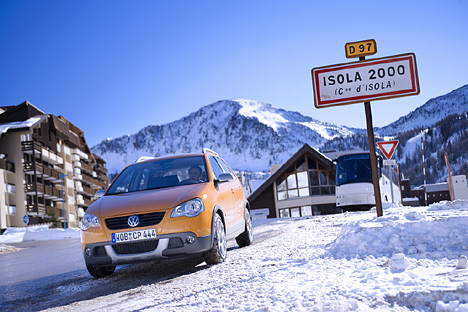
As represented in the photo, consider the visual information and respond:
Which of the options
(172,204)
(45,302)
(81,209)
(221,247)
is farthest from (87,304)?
(81,209)

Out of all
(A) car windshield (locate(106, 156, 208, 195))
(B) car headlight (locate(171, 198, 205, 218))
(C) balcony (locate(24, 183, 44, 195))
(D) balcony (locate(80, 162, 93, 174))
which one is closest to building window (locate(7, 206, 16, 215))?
(C) balcony (locate(24, 183, 44, 195))

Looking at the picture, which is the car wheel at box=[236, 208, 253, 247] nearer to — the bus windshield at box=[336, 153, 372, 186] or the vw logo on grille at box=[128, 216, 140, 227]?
the vw logo on grille at box=[128, 216, 140, 227]

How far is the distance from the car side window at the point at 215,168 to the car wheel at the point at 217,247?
0.96 metres

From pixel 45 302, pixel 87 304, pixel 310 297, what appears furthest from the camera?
pixel 45 302

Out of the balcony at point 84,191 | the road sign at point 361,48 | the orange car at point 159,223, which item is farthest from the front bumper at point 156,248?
the balcony at point 84,191

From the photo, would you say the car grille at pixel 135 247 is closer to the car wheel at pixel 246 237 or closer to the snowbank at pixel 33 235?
the car wheel at pixel 246 237

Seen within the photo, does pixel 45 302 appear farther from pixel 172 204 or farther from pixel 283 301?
pixel 283 301

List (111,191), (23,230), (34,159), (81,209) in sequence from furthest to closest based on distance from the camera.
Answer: (81,209) → (34,159) → (23,230) → (111,191)

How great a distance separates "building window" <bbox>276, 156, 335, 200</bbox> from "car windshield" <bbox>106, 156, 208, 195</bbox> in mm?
37873

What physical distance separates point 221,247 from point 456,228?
3.01 metres

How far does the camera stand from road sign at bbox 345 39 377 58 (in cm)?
961

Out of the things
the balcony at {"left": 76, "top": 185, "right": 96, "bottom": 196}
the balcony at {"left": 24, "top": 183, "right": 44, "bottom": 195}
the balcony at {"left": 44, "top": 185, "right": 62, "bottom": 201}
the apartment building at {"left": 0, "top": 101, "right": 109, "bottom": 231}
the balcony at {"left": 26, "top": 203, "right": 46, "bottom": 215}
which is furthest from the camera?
the balcony at {"left": 76, "top": 185, "right": 96, "bottom": 196}

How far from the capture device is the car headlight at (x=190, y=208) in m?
6.59

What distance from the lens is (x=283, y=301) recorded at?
163 inches
